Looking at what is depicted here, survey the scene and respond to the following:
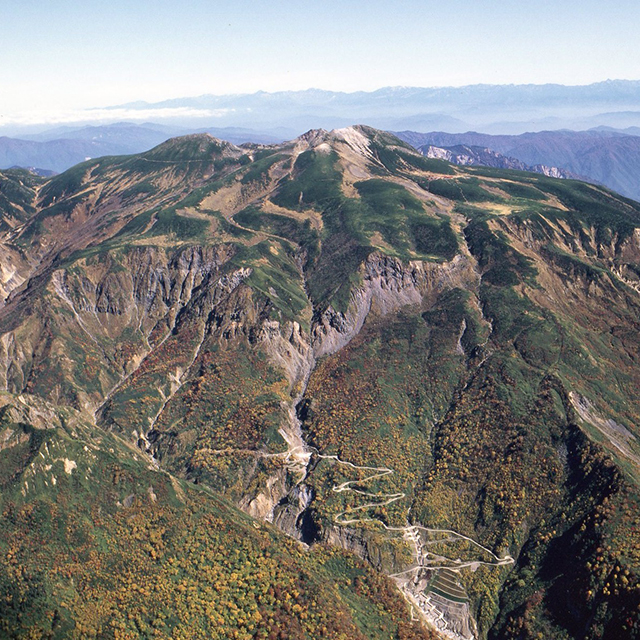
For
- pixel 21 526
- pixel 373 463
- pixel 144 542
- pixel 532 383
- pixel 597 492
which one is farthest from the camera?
pixel 532 383

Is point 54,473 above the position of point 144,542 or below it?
above

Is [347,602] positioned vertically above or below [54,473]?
below

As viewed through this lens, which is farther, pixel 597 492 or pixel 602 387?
pixel 602 387

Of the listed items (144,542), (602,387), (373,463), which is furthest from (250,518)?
(602,387)

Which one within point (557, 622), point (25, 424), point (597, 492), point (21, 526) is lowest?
point (557, 622)

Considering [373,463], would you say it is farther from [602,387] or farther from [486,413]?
[602,387]

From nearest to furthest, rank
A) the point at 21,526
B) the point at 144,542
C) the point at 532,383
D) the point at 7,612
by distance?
1. the point at 7,612
2. the point at 21,526
3. the point at 144,542
4. the point at 532,383

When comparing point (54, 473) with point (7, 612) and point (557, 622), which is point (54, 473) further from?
point (557, 622)

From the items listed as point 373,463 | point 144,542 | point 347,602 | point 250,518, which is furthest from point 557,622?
point 144,542

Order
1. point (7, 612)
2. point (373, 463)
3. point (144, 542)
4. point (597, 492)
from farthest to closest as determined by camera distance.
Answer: point (373, 463) < point (597, 492) < point (144, 542) < point (7, 612)
